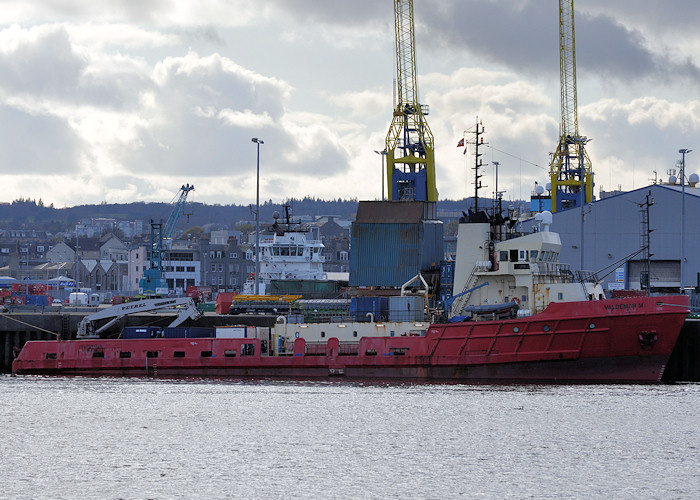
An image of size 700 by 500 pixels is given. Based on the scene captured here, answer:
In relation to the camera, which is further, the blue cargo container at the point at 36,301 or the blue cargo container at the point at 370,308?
the blue cargo container at the point at 36,301

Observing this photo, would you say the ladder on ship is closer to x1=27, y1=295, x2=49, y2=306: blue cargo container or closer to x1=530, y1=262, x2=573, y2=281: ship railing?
x1=530, y1=262, x2=573, y2=281: ship railing

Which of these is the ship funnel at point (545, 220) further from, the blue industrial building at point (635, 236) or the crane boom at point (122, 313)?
the blue industrial building at point (635, 236)

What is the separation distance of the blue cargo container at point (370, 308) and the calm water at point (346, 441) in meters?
5.30

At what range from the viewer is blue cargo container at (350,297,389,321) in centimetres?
5981

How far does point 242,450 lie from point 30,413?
13.2 m

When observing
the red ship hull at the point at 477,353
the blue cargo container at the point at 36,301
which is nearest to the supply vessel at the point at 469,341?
the red ship hull at the point at 477,353

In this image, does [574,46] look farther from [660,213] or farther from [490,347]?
[490,347]

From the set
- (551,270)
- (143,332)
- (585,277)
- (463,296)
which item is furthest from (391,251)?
(143,332)

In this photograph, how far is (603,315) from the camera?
2061 inches

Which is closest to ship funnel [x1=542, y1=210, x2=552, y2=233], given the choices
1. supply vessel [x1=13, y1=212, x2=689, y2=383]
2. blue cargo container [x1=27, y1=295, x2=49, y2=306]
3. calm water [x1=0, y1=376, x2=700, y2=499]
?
supply vessel [x1=13, y1=212, x2=689, y2=383]

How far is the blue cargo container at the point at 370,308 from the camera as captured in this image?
59.8 m

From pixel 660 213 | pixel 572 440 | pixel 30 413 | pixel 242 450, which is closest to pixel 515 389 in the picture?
A: pixel 572 440

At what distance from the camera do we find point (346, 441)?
41.2 m

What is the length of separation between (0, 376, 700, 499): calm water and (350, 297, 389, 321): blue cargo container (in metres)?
5.30
